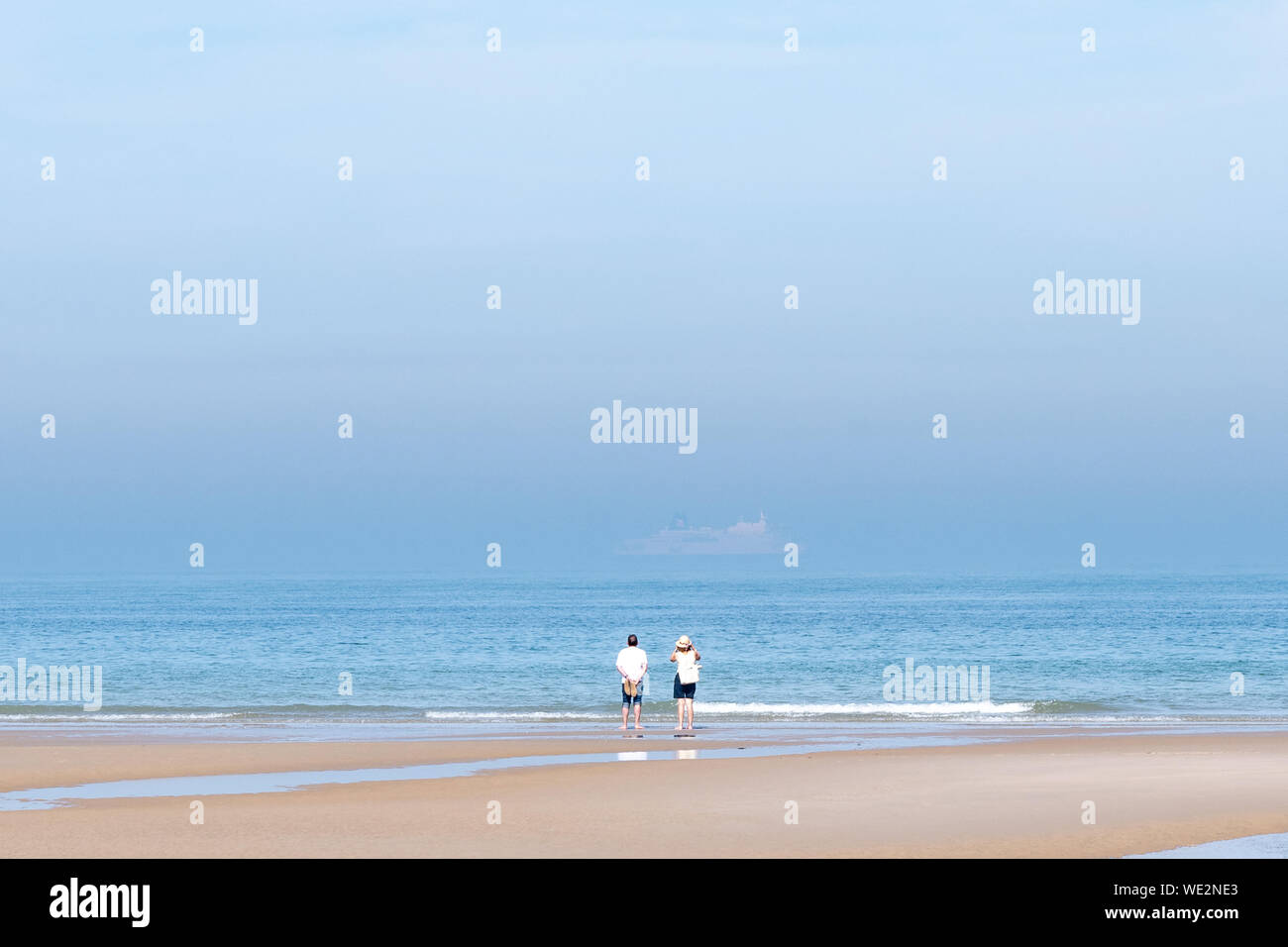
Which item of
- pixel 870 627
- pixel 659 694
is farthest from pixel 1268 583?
pixel 659 694

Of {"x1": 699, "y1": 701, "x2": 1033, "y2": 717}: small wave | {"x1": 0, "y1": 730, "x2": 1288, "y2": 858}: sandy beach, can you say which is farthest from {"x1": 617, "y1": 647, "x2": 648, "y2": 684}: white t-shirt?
{"x1": 699, "y1": 701, "x2": 1033, "y2": 717}: small wave

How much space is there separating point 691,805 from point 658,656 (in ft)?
158

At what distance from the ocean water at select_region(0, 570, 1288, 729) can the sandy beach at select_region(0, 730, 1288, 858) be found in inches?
355

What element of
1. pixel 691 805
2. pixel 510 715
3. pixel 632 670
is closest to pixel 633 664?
pixel 632 670

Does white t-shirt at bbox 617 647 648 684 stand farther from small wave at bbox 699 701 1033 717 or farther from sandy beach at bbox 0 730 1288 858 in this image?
small wave at bbox 699 701 1033 717

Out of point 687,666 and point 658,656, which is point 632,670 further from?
point 658,656

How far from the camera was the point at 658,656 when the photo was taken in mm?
64875

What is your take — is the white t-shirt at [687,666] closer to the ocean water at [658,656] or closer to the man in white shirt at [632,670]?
the man in white shirt at [632,670]

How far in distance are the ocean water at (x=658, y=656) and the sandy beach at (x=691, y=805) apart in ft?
29.6
